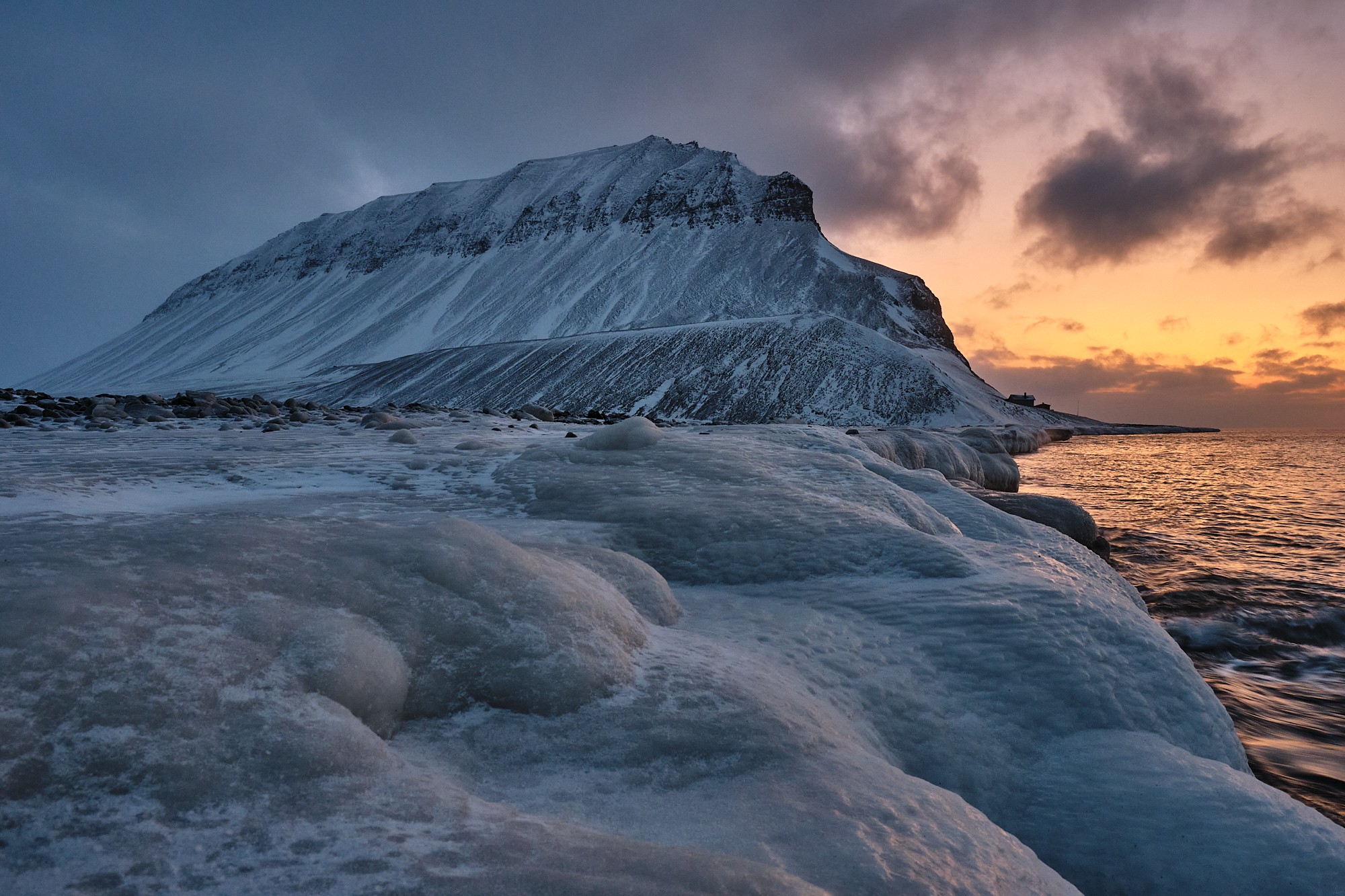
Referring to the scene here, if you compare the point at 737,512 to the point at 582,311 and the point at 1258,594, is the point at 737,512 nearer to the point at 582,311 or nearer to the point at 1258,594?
the point at 1258,594

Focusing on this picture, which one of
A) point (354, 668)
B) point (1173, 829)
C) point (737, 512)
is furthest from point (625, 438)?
point (1173, 829)

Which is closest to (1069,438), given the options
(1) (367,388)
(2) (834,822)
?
(1) (367,388)

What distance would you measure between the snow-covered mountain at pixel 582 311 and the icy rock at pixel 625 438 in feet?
139

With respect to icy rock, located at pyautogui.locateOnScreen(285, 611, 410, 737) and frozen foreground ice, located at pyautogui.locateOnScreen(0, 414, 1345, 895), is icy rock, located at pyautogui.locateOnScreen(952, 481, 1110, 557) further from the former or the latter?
icy rock, located at pyautogui.locateOnScreen(285, 611, 410, 737)

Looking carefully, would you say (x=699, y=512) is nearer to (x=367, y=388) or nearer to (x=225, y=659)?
(x=225, y=659)

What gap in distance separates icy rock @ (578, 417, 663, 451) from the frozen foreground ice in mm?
1595

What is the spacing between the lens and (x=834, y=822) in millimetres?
1759

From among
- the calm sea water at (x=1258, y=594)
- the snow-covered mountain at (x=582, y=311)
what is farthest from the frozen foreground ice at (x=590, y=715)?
the snow-covered mountain at (x=582, y=311)

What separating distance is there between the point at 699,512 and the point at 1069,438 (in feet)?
226

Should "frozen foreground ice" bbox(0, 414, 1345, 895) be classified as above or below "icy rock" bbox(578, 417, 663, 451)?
below

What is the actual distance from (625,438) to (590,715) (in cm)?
416

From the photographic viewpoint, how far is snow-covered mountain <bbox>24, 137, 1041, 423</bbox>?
53.7 meters

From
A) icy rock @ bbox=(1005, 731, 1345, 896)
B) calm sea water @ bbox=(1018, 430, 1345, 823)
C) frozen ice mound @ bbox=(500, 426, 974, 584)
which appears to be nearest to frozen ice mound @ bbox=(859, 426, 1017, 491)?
calm sea water @ bbox=(1018, 430, 1345, 823)

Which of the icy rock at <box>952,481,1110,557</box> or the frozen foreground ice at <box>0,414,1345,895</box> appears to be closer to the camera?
the frozen foreground ice at <box>0,414,1345,895</box>
